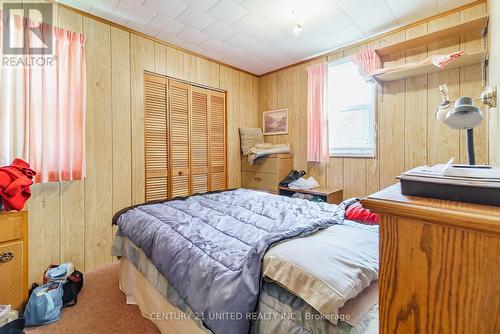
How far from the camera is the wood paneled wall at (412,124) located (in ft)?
7.35

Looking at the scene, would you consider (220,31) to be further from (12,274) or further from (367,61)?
(12,274)

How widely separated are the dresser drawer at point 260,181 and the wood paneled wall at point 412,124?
0.60 metres

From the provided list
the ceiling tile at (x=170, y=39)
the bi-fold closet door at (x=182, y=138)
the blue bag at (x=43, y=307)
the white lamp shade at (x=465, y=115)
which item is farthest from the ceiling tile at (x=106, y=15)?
the white lamp shade at (x=465, y=115)

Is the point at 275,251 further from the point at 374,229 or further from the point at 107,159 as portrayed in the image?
the point at 107,159

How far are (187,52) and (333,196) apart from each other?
2717mm

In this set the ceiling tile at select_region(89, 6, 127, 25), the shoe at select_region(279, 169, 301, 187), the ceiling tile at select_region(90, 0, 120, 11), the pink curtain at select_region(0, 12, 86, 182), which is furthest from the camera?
the shoe at select_region(279, 169, 301, 187)

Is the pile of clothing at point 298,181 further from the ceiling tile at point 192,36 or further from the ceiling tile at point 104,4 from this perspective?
the ceiling tile at point 104,4

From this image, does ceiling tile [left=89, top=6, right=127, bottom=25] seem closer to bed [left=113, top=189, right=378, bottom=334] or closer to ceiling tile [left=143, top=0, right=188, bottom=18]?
ceiling tile [left=143, top=0, right=188, bottom=18]

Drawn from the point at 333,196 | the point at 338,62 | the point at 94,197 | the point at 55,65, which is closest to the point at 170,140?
the point at 94,197

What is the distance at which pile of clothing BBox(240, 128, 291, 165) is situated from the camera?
3559mm

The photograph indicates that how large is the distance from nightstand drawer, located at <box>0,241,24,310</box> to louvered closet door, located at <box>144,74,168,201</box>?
4.27 ft

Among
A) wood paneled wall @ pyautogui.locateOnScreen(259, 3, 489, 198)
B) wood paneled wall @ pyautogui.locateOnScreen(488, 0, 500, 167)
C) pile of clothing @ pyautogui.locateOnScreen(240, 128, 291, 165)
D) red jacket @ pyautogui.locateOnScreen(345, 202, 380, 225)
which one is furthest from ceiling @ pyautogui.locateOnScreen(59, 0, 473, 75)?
red jacket @ pyautogui.locateOnScreen(345, 202, 380, 225)

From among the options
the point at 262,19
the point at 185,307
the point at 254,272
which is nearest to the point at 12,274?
the point at 185,307

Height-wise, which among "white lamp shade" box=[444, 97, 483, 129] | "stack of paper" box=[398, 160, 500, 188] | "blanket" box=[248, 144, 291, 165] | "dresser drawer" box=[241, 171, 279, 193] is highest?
"blanket" box=[248, 144, 291, 165]
